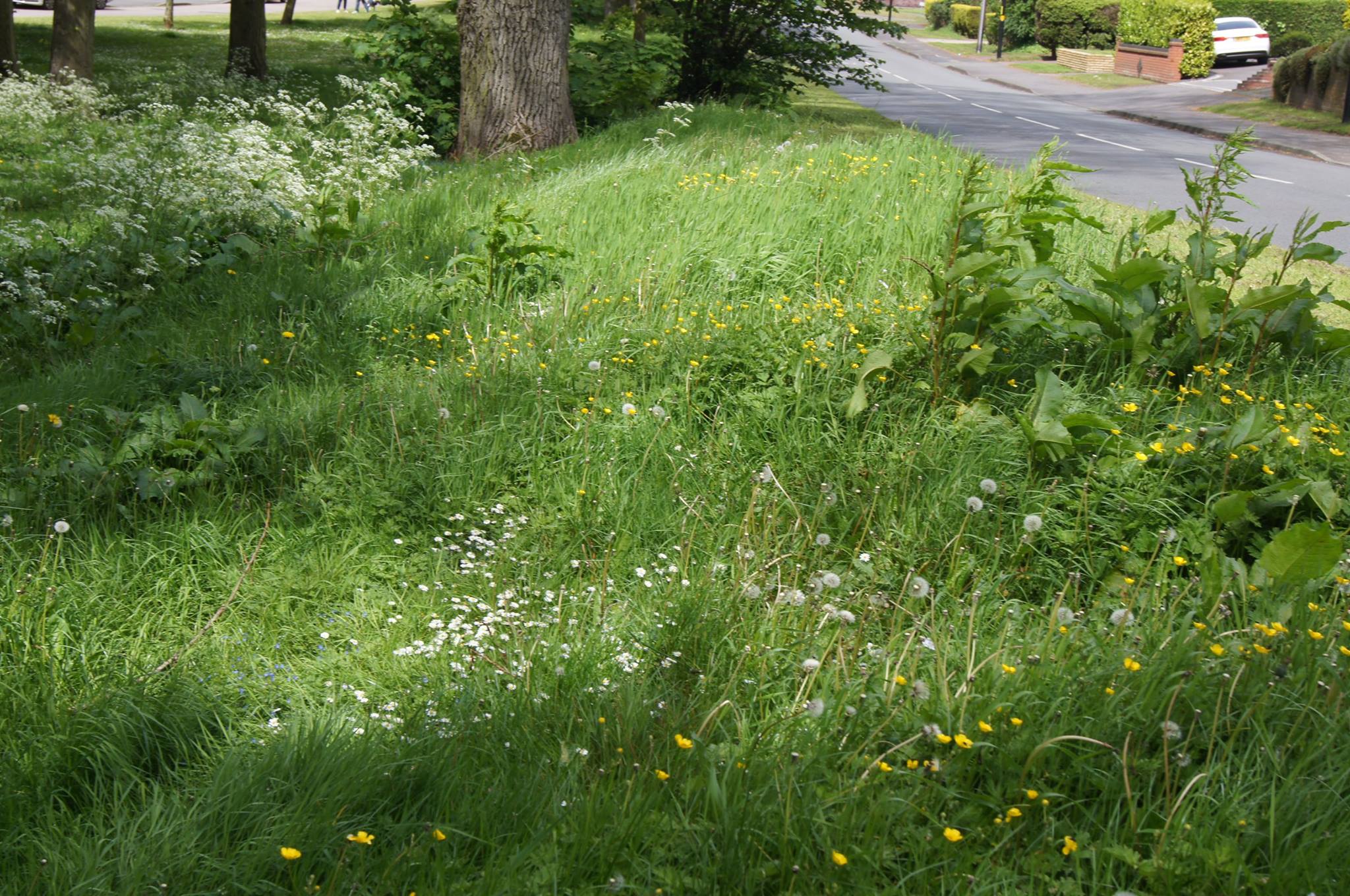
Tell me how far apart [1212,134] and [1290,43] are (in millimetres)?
20833

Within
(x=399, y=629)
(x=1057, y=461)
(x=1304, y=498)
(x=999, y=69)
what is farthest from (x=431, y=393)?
(x=999, y=69)

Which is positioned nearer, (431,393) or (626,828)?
(626,828)

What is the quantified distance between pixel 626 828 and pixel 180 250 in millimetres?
5361

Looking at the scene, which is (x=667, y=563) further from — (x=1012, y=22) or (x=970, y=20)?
(x=970, y=20)

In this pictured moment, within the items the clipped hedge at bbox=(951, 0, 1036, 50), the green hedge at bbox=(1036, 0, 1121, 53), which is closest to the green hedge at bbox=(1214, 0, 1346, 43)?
the green hedge at bbox=(1036, 0, 1121, 53)

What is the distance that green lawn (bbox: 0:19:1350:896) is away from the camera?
2426 millimetres

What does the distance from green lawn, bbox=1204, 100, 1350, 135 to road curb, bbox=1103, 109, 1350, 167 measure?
1805mm

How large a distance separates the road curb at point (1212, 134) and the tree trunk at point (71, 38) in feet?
51.5

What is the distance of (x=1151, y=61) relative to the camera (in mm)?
39688

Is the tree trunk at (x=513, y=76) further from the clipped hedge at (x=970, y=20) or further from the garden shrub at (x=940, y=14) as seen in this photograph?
the garden shrub at (x=940, y=14)

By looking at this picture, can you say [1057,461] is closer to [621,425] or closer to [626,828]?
[621,425]

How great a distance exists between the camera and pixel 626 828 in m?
2.37

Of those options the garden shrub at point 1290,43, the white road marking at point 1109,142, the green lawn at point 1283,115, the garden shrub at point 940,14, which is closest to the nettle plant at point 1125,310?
the white road marking at point 1109,142

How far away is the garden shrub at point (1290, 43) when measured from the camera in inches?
1547
